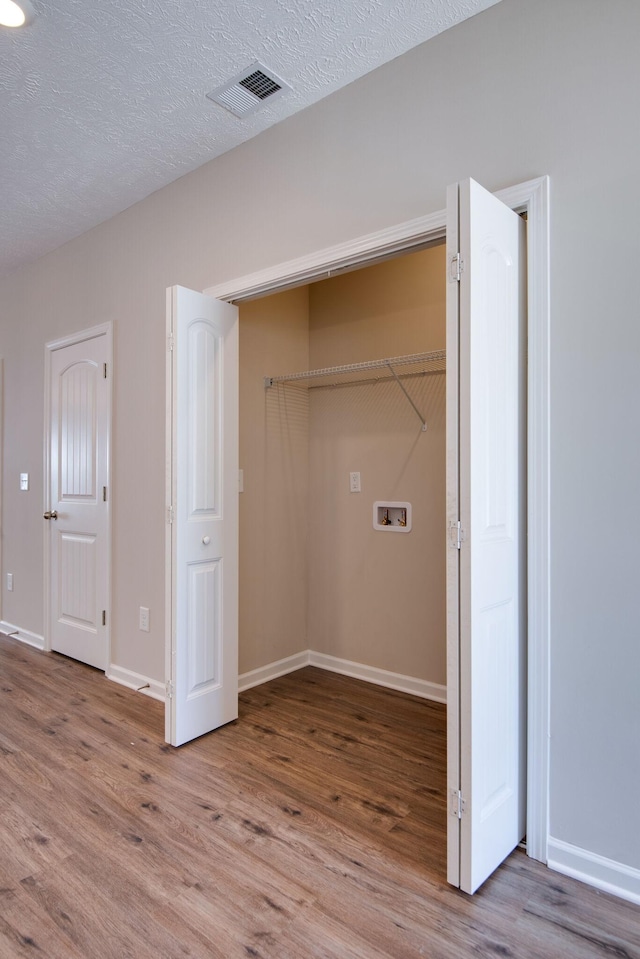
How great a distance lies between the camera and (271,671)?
3438 millimetres

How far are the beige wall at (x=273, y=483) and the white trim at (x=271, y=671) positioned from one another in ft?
0.12

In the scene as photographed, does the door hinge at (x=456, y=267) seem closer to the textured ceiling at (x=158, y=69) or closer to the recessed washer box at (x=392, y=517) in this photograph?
the textured ceiling at (x=158, y=69)

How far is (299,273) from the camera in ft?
8.07

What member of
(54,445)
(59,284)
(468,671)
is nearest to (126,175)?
(59,284)

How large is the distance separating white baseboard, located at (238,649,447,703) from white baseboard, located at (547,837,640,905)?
1.27 m

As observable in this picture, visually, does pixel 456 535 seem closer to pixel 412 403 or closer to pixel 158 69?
pixel 412 403

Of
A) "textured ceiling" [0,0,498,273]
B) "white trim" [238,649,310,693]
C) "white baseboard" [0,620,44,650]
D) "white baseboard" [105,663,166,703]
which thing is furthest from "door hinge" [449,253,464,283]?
"white baseboard" [0,620,44,650]

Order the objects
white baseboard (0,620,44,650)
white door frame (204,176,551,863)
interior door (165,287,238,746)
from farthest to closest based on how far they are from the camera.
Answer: white baseboard (0,620,44,650)
interior door (165,287,238,746)
white door frame (204,176,551,863)

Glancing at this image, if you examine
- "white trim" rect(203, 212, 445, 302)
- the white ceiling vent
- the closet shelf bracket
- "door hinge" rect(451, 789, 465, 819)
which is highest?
the white ceiling vent

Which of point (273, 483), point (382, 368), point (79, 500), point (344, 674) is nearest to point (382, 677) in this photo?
point (344, 674)

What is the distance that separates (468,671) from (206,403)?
5.57ft

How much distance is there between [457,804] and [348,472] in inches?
85.2

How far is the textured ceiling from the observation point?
76.1 inches

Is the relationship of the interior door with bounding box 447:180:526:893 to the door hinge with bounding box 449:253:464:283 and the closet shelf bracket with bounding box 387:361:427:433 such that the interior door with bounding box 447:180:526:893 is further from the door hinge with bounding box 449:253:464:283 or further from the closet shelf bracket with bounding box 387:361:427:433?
the closet shelf bracket with bounding box 387:361:427:433
